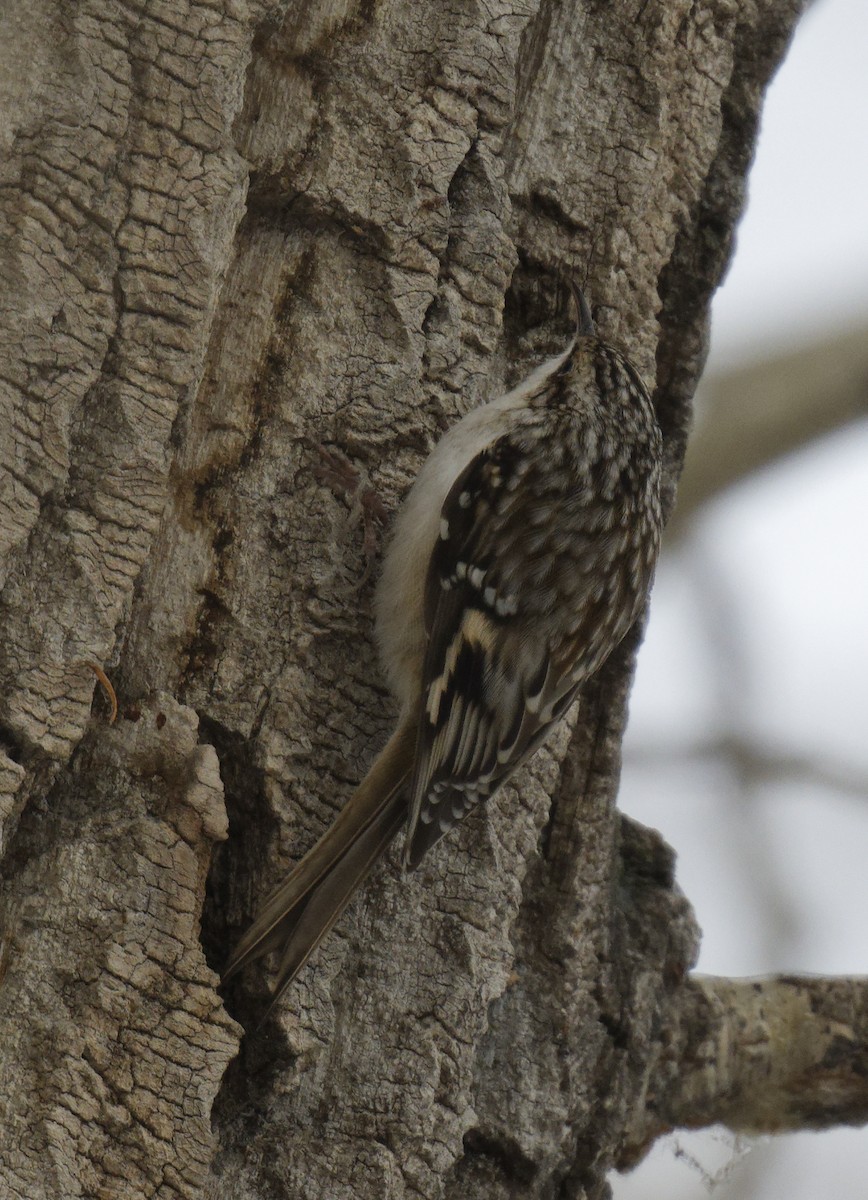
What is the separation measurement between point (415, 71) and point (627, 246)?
39 centimetres

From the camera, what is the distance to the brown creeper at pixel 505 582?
180 cm

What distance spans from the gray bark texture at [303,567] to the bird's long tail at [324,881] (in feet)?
0.13

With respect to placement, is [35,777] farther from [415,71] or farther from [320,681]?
[415,71]

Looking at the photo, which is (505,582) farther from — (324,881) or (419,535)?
(324,881)

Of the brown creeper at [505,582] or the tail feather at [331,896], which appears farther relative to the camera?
the brown creeper at [505,582]

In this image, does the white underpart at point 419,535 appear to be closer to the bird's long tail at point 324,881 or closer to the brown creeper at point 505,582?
the brown creeper at point 505,582

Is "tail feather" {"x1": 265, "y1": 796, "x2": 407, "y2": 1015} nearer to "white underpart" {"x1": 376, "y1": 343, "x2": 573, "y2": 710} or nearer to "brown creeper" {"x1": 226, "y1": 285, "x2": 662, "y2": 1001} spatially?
"brown creeper" {"x1": 226, "y1": 285, "x2": 662, "y2": 1001}

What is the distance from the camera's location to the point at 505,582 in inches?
83.0

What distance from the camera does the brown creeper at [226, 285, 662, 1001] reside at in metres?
1.80

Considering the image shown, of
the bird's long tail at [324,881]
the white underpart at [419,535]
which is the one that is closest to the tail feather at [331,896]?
the bird's long tail at [324,881]

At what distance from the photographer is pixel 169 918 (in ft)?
5.05

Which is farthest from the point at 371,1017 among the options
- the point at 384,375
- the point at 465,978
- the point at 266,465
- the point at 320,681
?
the point at 384,375

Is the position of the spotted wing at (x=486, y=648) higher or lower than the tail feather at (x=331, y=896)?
higher

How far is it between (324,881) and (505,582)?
632 mm
